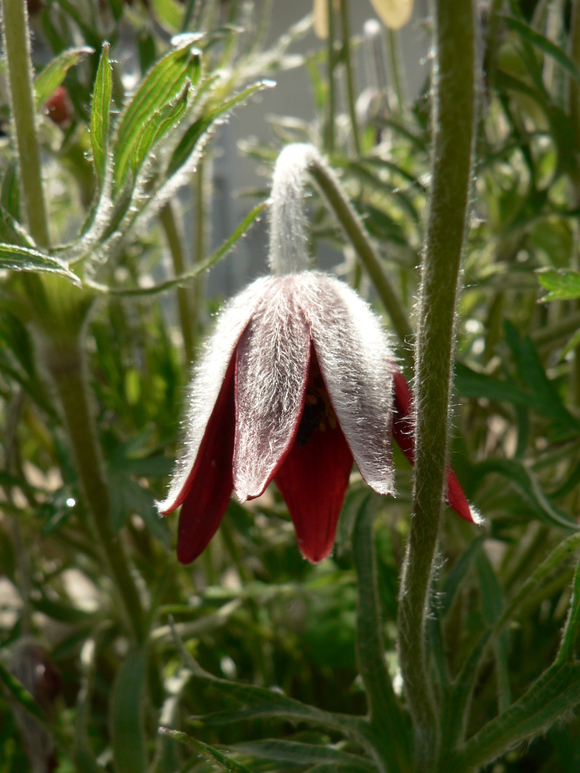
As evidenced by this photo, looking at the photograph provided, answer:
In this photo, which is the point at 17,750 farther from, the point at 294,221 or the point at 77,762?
the point at 294,221

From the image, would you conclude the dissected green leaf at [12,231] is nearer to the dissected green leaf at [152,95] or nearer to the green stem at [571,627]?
the dissected green leaf at [152,95]

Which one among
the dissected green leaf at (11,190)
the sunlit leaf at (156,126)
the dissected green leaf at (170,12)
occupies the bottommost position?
the dissected green leaf at (11,190)

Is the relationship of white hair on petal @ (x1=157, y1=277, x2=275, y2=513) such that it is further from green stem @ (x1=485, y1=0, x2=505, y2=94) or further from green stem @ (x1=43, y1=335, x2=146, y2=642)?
green stem @ (x1=485, y1=0, x2=505, y2=94)

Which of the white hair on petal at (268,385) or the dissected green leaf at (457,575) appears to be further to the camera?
the dissected green leaf at (457,575)

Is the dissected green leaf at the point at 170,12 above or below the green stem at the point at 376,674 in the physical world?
above

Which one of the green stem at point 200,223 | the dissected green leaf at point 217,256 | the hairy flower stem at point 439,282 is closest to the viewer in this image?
the hairy flower stem at point 439,282

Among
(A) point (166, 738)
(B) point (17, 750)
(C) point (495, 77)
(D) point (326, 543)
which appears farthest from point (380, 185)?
(B) point (17, 750)

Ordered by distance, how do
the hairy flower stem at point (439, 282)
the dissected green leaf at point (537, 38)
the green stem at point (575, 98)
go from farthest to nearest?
1. the green stem at point (575, 98)
2. the dissected green leaf at point (537, 38)
3. the hairy flower stem at point (439, 282)

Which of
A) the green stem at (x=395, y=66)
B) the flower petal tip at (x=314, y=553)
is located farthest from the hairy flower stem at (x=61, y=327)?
→ the green stem at (x=395, y=66)

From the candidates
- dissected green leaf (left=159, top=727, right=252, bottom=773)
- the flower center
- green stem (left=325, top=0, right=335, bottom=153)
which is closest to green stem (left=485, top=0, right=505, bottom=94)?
green stem (left=325, top=0, right=335, bottom=153)
